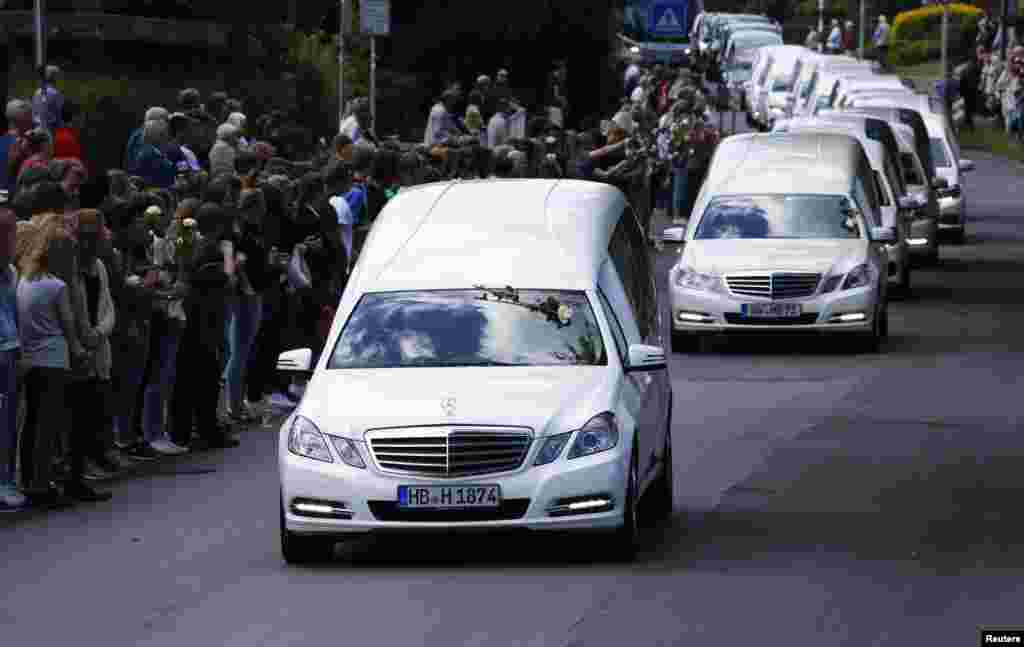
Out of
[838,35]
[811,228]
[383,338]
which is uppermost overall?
[383,338]

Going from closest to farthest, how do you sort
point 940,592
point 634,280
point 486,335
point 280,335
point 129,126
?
point 940,592 → point 486,335 → point 634,280 → point 280,335 → point 129,126

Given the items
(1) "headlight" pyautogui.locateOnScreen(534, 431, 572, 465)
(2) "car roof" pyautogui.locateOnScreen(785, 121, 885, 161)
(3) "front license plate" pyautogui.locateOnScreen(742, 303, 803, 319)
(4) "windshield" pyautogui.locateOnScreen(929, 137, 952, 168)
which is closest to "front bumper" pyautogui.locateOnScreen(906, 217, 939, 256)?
(2) "car roof" pyautogui.locateOnScreen(785, 121, 885, 161)

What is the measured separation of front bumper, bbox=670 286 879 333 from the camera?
84.9ft

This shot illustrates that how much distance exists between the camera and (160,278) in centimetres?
1809

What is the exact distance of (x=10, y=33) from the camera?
36.2m

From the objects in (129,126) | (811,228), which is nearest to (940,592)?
(811,228)

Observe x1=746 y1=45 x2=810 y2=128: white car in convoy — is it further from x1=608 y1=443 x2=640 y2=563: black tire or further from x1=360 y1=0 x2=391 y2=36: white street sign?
x1=608 y1=443 x2=640 y2=563: black tire

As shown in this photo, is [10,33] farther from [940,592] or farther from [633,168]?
[940,592]

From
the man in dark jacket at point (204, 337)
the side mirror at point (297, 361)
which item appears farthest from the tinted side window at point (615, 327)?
the man in dark jacket at point (204, 337)

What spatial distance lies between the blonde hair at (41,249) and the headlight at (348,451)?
2950mm

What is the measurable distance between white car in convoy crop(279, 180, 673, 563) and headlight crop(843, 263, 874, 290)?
989 centimetres

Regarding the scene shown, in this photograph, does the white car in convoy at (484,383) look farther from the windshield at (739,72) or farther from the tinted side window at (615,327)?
the windshield at (739,72)

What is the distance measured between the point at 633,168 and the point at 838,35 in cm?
5918

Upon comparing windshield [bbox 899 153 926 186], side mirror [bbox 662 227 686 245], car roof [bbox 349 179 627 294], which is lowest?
windshield [bbox 899 153 926 186]
